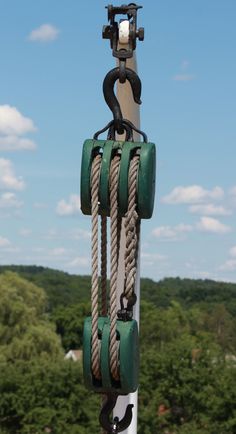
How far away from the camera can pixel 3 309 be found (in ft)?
89.3

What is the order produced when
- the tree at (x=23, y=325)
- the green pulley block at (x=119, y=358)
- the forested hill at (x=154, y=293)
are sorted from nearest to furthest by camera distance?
the green pulley block at (x=119, y=358) < the tree at (x=23, y=325) < the forested hill at (x=154, y=293)

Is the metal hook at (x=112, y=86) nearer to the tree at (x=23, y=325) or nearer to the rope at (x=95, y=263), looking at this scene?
the rope at (x=95, y=263)

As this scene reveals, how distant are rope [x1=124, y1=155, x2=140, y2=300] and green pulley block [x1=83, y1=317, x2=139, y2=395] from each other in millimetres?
106

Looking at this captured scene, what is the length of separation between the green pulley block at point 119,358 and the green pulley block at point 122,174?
1.09ft

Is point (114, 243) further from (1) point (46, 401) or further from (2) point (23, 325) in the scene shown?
(2) point (23, 325)

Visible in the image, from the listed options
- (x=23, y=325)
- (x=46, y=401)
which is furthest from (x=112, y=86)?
(x=23, y=325)

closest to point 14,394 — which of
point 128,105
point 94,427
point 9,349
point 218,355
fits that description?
point 94,427

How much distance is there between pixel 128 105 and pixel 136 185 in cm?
99

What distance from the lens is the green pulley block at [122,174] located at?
273 centimetres

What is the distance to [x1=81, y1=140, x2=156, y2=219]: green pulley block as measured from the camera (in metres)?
2.73

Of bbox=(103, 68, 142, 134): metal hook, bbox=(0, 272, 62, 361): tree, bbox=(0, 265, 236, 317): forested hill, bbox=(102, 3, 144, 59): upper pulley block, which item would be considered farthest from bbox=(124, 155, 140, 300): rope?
bbox=(0, 265, 236, 317): forested hill

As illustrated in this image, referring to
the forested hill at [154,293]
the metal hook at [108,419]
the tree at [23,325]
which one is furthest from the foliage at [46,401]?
the forested hill at [154,293]

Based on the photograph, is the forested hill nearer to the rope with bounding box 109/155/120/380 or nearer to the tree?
the tree

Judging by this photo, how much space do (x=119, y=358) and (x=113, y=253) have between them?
315 mm
